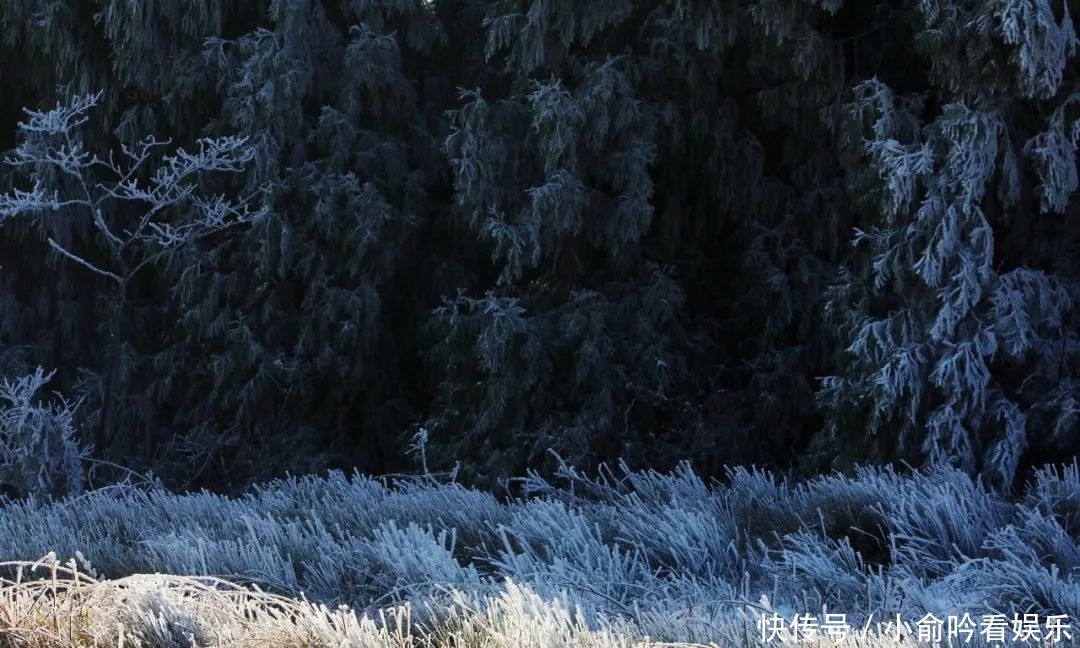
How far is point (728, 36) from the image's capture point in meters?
7.98

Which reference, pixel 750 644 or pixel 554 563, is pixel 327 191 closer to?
pixel 554 563

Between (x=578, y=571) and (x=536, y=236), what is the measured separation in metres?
5.02

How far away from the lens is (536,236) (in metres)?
8.95

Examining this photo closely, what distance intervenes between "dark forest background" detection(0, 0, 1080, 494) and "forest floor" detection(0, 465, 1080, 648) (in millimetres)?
2331

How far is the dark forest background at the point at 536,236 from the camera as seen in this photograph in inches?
283

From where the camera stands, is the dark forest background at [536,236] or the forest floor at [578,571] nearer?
the forest floor at [578,571]

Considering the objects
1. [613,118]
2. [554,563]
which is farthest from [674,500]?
[613,118]

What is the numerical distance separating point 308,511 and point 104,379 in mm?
5984

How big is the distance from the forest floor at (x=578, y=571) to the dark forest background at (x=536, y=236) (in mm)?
2331

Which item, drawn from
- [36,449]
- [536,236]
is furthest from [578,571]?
[36,449]

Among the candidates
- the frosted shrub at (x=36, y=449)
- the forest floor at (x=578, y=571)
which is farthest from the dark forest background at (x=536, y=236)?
the forest floor at (x=578, y=571)

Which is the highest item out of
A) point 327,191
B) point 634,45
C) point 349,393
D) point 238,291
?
point 634,45

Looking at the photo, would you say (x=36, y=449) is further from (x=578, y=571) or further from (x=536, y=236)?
(x=578, y=571)

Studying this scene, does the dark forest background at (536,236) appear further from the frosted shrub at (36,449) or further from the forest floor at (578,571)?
the forest floor at (578,571)
